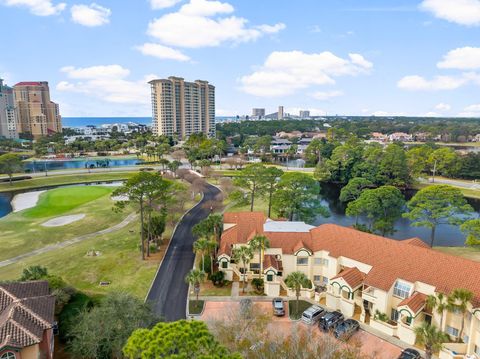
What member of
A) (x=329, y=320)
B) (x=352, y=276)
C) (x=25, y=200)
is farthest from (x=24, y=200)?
(x=352, y=276)

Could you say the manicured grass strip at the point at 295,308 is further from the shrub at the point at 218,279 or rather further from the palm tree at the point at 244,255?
the shrub at the point at 218,279

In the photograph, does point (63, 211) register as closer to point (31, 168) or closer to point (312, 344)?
point (312, 344)

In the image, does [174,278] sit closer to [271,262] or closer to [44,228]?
[271,262]

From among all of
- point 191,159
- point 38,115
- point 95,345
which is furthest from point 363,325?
point 38,115

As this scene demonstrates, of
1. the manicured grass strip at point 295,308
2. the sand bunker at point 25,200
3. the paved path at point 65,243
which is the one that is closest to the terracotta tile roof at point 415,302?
the manicured grass strip at point 295,308

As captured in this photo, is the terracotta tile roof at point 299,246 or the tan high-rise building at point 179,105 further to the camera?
the tan high-rise building at point 179,105

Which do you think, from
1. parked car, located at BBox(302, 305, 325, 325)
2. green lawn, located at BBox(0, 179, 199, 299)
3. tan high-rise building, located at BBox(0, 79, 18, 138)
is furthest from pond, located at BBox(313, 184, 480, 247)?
tan high-rise building, located at BBox(0, 79, 18, 138)
